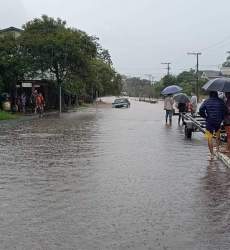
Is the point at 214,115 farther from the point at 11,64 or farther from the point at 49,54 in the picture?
the point at 49,54

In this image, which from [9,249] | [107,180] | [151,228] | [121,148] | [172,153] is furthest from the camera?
[121,148]

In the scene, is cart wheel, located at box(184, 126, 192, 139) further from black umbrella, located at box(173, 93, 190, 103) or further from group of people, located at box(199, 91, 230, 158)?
black umbrella, located at box(173, 93, 190, 103)

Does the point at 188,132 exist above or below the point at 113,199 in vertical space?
below

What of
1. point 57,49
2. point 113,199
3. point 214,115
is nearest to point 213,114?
point 214,115

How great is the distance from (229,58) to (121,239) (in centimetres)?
11207

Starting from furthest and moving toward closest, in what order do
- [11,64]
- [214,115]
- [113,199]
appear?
[11,64] < [214,115] < [113,199]

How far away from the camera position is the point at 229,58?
114750 mm

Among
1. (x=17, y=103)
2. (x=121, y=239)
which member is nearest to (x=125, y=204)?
(x=121, y=239)

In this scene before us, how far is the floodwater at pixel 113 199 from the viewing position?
638cm

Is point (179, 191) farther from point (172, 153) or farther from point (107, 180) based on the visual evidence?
point (172, 153)

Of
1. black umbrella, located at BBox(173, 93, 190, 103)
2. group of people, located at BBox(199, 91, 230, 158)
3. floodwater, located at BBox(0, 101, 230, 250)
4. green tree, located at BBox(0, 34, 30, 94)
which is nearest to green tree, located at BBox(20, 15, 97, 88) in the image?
green tree, located at BBox(0, 34, 30, 94)

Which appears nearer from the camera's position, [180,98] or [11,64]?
[180,98]

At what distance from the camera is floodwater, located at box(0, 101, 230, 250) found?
20.9 ft

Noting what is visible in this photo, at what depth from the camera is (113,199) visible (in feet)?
28.4
